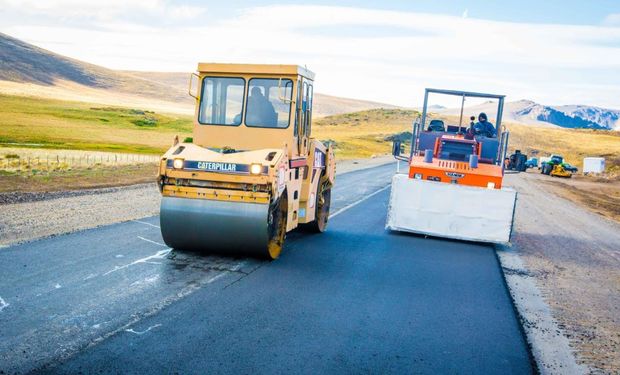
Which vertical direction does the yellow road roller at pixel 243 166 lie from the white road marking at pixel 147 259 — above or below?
above

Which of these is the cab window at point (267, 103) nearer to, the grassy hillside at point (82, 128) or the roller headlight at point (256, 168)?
the roller headlight at point (256, 168)

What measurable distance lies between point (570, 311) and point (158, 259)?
230 inches

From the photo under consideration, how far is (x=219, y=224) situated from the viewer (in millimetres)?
9414

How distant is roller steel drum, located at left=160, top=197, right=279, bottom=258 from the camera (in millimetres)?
9375

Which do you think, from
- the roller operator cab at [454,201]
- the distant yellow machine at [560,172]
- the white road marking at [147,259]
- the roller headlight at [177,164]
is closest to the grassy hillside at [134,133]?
the distant yellow machine at [560,172]

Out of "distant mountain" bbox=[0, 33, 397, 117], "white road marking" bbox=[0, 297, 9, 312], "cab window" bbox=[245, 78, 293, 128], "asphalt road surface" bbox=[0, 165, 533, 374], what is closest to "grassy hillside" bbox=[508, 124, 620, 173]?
"cab window" bbox=[245, 78, 293, 128]

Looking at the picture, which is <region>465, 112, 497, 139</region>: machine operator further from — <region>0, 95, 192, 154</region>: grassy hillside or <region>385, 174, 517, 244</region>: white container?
<region>0, 95, 192, 154</region>: grassy hillside

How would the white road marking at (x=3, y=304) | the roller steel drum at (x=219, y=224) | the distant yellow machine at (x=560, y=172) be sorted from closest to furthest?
the white road marking at (x=3, y=304) < the roller steel drum at (x=219, y=224) < the distant yellow machine at (x=560, y=172)

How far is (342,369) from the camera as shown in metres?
5.68

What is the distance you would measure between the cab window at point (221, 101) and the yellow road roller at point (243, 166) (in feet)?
0.06

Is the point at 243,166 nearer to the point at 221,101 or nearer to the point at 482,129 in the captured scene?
the point at 221,101

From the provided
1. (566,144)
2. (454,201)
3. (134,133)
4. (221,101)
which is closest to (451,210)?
(454,201)

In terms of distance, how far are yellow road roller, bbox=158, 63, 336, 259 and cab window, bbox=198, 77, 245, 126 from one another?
2cm

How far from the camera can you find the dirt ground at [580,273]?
7.41 m
